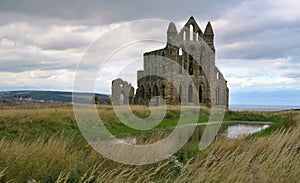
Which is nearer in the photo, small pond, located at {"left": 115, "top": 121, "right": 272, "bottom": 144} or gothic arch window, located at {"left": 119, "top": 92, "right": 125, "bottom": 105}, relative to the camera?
small pond, located at {"left": 115, "top": 121, "right": 272, "bottom": 144}

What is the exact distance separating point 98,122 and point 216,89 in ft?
115

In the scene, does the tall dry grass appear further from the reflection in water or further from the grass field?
the reflection in water

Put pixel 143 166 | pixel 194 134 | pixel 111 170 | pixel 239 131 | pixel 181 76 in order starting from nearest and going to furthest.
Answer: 1. pixel 111 170
2. pixel 143 166
3. pixel 239 131
4. pixel 194 134
5. pixel 181 76

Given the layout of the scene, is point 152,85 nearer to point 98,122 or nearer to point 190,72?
point 190,72

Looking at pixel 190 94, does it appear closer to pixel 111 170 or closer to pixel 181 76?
pixel 181 76

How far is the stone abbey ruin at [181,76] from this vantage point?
164ft

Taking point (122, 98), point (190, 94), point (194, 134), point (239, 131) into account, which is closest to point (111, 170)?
point (239, 131)

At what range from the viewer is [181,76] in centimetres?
5109

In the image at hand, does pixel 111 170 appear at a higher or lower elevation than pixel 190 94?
lower

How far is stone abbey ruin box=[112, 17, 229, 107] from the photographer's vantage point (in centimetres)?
5009

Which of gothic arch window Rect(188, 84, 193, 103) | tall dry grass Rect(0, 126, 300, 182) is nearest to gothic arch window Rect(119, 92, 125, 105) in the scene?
gothic arch window Rect(188, 84, 193, 103)

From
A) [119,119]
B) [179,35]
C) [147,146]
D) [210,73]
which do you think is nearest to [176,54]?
[179,35]

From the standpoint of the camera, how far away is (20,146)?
7363mm

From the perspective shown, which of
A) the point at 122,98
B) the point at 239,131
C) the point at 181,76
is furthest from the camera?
the point at 122,98
